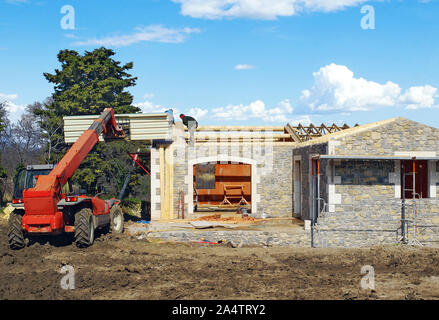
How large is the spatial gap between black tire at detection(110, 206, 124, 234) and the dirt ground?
708 mm

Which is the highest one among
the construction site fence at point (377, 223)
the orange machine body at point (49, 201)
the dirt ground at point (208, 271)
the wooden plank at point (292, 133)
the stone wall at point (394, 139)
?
the wooden plank at point (292, 133)

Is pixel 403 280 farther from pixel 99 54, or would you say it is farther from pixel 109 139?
pixel 99 54

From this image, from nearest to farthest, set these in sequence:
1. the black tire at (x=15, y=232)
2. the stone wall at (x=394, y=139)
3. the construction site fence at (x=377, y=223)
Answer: the black tire at (x=15, y=232), the construction site fence at (x=377, y=223), the stone wall at (x=394, y=139)

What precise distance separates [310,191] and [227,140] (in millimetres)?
4117

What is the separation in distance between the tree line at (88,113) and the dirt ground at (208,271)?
10996 millimetres

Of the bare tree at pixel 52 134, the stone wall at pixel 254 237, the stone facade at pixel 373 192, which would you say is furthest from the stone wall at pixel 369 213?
the bare tree at pixel 52 134

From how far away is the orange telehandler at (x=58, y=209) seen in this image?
12.7 metres

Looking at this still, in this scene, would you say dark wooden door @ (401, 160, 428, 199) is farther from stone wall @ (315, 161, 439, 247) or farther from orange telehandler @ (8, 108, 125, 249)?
orange telehandler @ (8, 108, 125, 249)

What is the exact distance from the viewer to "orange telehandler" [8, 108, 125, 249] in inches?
498

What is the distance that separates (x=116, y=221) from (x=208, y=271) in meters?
6.25

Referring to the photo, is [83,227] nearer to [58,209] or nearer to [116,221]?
[58,209]

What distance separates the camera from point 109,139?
17.0m

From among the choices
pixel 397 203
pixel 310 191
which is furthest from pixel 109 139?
pixel 397 203

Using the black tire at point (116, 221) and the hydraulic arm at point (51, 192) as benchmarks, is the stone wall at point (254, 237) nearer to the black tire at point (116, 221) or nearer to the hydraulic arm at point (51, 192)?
the black tire at point (116, 221)
